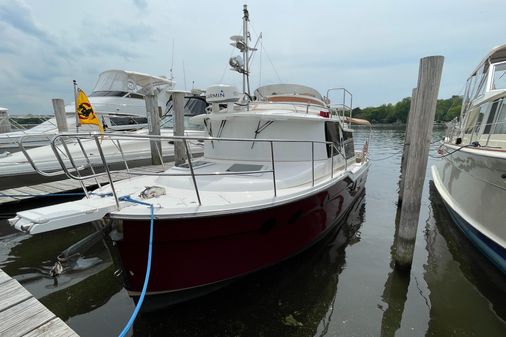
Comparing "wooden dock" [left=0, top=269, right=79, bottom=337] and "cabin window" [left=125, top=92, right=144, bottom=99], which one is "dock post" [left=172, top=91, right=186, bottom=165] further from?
"wooden dock" [left=0, top=269, right=79, bottom=337]

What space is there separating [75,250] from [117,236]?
482mm

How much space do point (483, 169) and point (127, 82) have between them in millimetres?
14107

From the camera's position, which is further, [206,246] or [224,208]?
[206,246]

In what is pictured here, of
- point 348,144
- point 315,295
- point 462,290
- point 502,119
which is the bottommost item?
point 462,290

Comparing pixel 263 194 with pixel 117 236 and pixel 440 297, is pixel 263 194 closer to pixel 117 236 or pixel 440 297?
pixel 117 236

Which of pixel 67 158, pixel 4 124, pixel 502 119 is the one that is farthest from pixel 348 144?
pixel 4 124

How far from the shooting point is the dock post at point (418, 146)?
13.5 feet

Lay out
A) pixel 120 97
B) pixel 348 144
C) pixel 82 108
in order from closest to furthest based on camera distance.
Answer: pixel 348 144 < pixel 82 108 < pixel 120 97

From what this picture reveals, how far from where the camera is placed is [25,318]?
2.45 metres

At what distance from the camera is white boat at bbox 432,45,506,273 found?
4.31 m

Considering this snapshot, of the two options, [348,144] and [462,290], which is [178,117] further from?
[462,290]

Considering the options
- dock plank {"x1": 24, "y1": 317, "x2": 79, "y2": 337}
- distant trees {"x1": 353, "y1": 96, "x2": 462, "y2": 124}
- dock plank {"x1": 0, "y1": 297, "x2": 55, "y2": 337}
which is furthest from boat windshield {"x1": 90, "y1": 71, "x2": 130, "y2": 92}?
distant trees {"x1": 353, "y1": 96, "x2": 462, "y2": 124}

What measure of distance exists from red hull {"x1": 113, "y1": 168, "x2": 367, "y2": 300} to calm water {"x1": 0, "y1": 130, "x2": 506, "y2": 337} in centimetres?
41

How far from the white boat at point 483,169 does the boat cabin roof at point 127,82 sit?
489 inches
